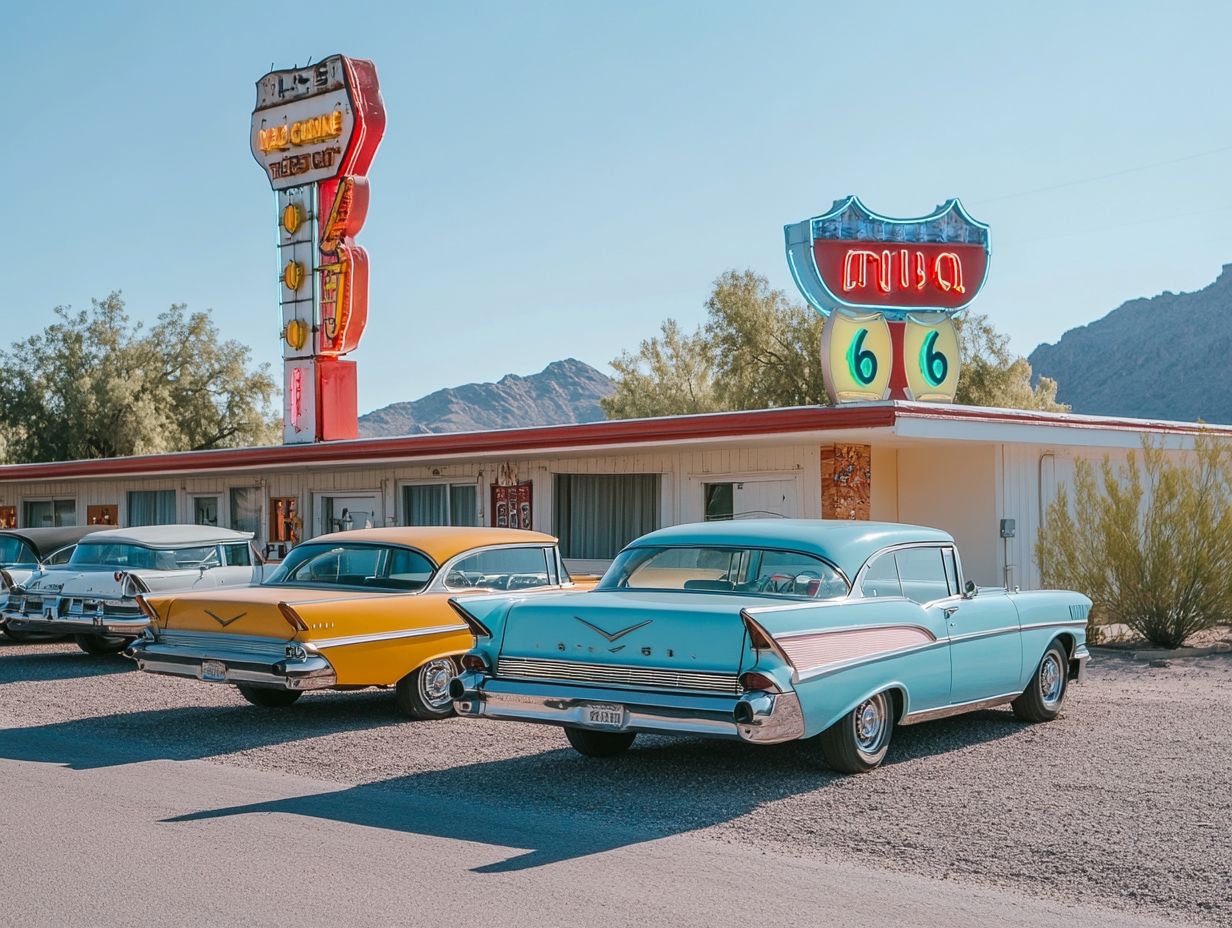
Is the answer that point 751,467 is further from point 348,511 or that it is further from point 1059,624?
point 348,511

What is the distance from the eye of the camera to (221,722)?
33.1 ft

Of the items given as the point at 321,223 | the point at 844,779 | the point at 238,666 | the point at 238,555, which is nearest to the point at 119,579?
the point at 238,555

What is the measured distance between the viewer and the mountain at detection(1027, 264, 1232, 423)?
92562 millimetres

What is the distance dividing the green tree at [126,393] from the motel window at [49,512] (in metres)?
16.2

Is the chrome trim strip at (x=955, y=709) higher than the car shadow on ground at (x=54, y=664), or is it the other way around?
the chrome trim strip at (x=955, y=709)

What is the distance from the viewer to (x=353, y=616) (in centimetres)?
947

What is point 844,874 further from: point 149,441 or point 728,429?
point 149,441

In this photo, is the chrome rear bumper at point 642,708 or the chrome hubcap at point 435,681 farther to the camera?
the chrome hubcap at point 435,681

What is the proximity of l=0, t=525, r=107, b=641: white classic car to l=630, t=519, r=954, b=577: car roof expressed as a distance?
10039 mm

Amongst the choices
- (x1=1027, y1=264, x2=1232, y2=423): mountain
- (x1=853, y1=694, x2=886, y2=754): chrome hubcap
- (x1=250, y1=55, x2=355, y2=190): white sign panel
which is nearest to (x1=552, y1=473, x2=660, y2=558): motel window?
(x1=250, y1=55, x2=355, y2=190): white sign panel

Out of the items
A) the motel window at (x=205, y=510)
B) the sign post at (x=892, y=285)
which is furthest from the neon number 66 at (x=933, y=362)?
the motel window at (x=205, y=510)

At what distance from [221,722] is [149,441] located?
121 ft

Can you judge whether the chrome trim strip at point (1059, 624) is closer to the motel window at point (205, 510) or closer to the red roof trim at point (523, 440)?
the red roof trim at point (523, 440)

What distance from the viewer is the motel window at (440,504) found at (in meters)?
20.7
